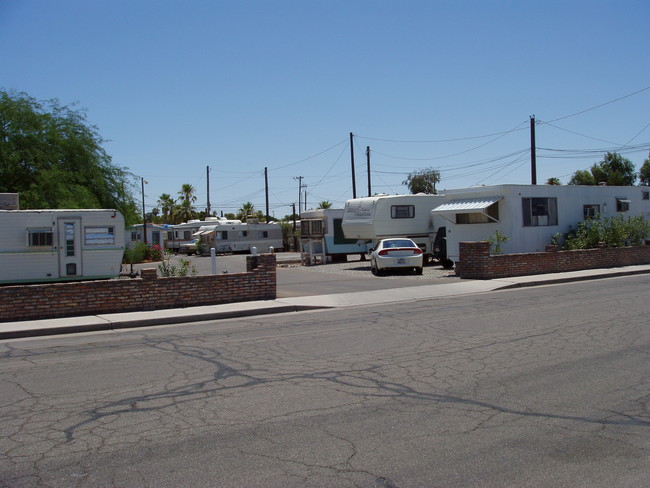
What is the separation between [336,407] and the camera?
21.6 ft

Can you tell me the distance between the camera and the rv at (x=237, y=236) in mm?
48375

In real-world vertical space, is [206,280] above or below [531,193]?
below

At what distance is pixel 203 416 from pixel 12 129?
26261 mm

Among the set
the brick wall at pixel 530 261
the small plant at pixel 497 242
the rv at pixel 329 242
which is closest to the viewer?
the brick wall at pixel 530 261

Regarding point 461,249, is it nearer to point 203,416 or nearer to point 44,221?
point 44,221

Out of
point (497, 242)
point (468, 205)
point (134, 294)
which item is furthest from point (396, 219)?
point (134, 294)

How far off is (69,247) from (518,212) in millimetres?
16410

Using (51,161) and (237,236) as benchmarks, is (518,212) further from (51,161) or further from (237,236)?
(237,236)

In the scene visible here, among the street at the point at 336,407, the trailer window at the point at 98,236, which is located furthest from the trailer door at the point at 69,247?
the street at the point at 336,407

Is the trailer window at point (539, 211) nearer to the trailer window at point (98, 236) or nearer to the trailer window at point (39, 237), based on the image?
the trailer window at point (98, 236)

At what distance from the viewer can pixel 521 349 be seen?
9.32 m

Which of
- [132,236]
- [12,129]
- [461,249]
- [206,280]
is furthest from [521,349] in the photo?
[132,236]

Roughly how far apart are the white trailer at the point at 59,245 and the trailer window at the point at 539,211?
15289mm

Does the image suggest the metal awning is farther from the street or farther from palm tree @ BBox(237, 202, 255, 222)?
palm tree @ BBox(237, 202, 255, 222)
